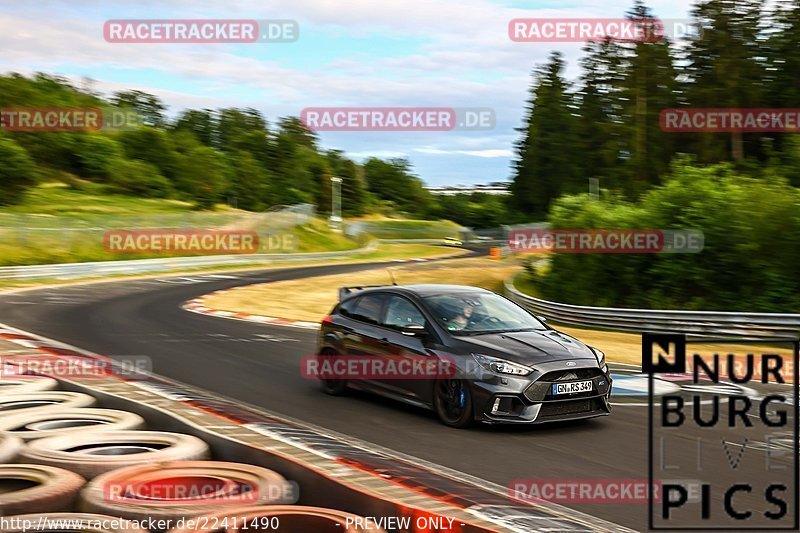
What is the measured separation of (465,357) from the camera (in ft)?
29.8

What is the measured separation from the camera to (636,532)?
18.6 ft

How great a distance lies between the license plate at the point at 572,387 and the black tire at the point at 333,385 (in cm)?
301

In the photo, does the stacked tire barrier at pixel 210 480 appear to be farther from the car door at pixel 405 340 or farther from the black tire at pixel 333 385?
the black tire at pixel 333 385

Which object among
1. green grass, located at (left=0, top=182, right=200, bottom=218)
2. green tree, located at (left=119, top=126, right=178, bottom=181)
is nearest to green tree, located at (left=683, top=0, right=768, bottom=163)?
green grass, located at (left=0, top=182, right=200, bottom=218)

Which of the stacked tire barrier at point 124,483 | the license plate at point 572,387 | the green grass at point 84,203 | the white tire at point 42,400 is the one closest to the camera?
the stacked tire barrier at point 124,483

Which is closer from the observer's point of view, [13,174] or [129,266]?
[129,266]

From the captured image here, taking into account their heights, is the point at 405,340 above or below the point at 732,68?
below

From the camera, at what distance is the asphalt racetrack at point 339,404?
7609mm

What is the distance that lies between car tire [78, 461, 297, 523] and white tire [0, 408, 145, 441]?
1477mm

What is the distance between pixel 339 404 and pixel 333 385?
61 cm

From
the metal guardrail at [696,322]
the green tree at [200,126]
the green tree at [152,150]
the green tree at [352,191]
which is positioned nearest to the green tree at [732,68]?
the metal guardrail at [696,322]

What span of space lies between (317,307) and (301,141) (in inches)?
5680

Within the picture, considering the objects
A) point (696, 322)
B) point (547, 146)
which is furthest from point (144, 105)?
point (696, 322)

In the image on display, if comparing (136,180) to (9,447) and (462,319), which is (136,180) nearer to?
(462,319)
